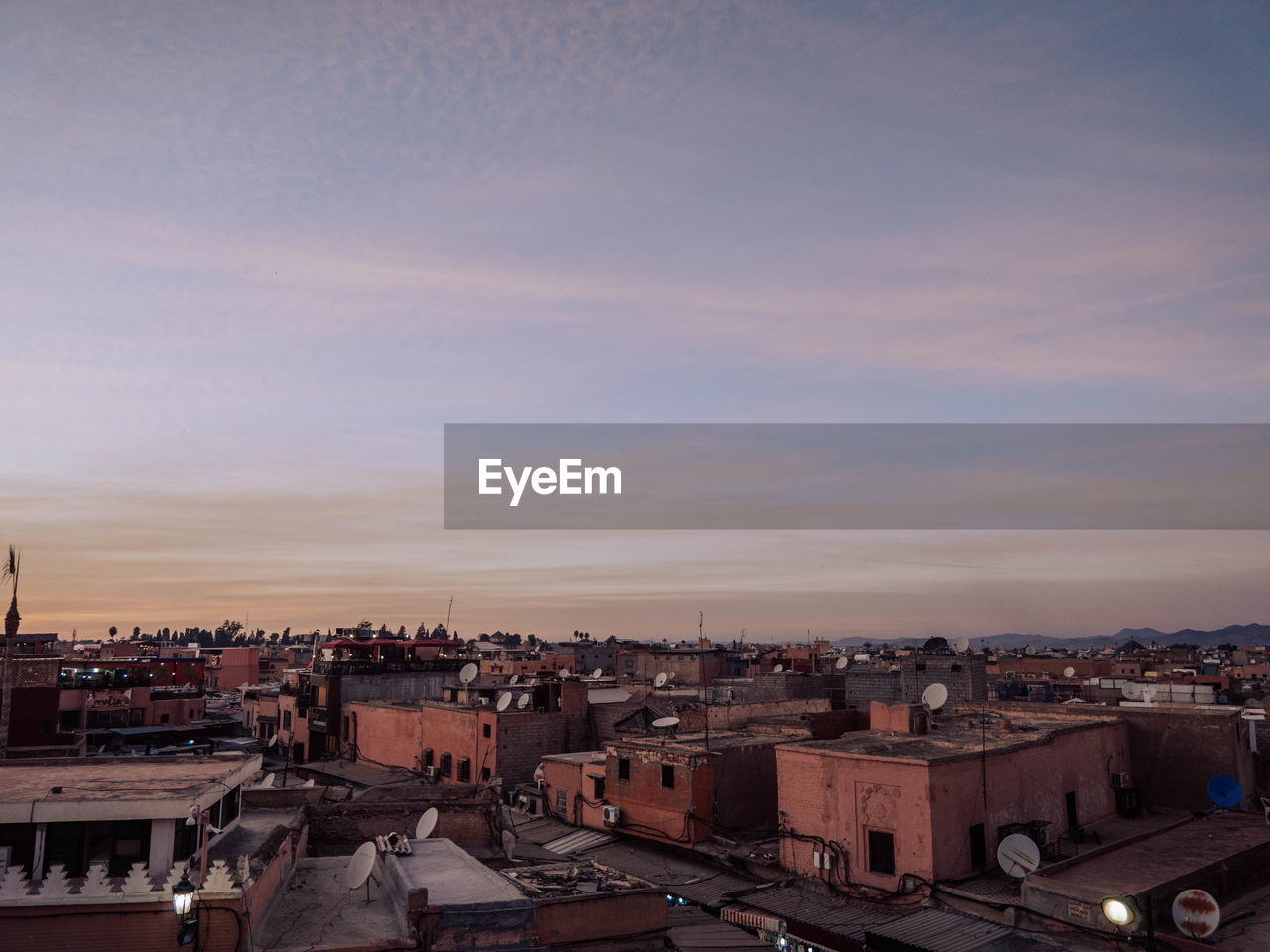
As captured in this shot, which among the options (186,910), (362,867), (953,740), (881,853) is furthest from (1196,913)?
(186,910)

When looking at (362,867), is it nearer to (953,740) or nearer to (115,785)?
(115,785)

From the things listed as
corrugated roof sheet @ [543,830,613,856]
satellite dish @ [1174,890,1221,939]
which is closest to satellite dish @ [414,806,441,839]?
corrugated roof sheet @ [543,830,613,856]

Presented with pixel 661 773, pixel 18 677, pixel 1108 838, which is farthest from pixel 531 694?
pixel 1108 838

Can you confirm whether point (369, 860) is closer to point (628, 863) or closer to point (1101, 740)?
point (628, 863)

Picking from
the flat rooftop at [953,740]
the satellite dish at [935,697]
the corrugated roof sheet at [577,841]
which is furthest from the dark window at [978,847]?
the corrugated roof sheet at [577,841]

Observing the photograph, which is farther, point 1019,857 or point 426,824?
point 426,824

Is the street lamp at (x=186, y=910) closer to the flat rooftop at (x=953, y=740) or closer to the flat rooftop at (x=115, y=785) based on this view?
the flat rooftop at (x=115, y=785)
